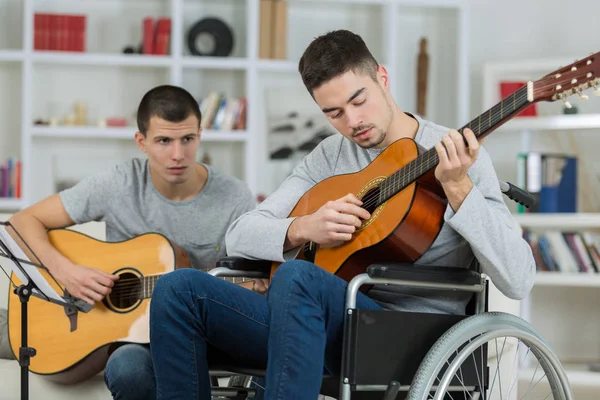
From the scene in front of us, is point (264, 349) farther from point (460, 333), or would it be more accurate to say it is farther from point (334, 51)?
point (334, 51)

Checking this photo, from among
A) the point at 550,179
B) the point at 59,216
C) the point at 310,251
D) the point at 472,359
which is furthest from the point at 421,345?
the point at 550,179

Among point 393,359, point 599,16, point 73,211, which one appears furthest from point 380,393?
point 599,16

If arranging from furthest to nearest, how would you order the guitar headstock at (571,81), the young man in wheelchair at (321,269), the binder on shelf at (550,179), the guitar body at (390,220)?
the binder on shelf at (550,179) → the guitar body at (390,220) → the young man in wheelchair at (321,269) → the guitar headstock at (571,81)

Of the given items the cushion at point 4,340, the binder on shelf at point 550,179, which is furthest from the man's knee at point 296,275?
the binder on shelf at point 550,179

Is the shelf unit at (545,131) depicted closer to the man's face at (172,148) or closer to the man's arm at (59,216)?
the man's face at (172,148)

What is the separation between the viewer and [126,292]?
8.04 feet

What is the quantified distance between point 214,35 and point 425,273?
3.33 m

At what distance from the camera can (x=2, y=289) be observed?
9.13 feet

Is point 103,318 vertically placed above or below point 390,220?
below

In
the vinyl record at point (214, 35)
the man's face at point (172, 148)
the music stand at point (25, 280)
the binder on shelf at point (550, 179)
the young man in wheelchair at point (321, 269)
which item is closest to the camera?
the young man in wheelchair at point (321, 269)

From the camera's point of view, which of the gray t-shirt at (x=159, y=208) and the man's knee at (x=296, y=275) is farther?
the gray t-shirt at (x=159, y=208)

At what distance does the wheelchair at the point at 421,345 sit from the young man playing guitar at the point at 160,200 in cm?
73

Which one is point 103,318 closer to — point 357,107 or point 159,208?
point 159,208

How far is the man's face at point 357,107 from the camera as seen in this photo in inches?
74.2
